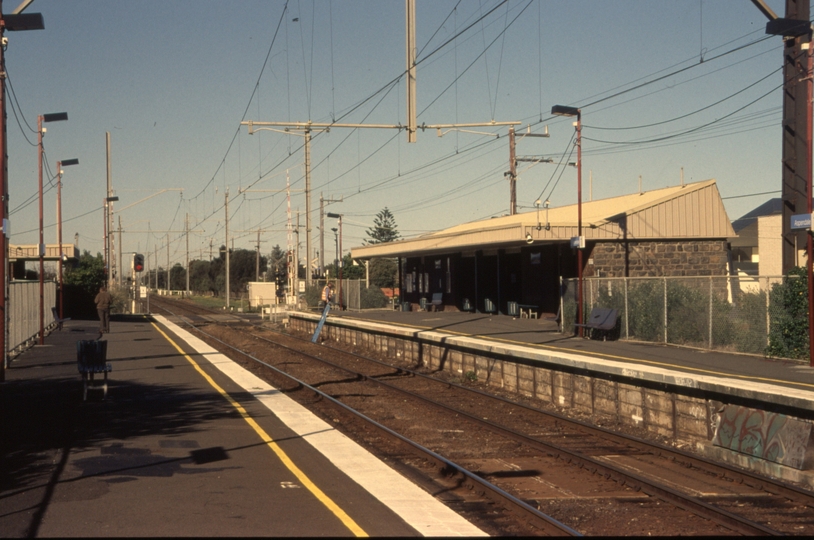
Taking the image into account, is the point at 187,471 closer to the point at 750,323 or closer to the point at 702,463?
the point at 702,463

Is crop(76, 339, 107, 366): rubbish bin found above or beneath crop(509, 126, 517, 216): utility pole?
beneath

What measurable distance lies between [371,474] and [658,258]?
20204mm

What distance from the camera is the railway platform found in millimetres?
7211

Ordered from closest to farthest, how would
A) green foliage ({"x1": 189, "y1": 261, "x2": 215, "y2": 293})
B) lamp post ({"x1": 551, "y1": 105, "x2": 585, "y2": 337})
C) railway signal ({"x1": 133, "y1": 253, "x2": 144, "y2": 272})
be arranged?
lamp post ({"x1": 551, "y1": 105, "x2": 585, "y2": 337}) → railway signal ({"x1": 133, "y1": 253, "x2": 144, "y2": 272}) → green foliage ({"x1": 189, "y1": 261, "x2": 215, "y2": 293})

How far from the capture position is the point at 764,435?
10195mm

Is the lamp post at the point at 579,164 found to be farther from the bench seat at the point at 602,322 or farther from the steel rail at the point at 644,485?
the steel rail at the point at 644,485

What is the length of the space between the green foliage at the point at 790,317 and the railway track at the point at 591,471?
17.8ft

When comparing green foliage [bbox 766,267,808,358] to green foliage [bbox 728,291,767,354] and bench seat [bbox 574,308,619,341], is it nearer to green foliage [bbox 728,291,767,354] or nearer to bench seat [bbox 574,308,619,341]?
green foliage [bbox 728,291,767,354]

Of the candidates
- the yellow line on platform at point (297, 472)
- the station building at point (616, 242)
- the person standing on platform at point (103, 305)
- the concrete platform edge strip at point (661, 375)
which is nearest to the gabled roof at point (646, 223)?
the station building at point (616, 242)

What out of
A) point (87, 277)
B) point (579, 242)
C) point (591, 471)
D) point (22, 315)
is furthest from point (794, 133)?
point (87, 277)

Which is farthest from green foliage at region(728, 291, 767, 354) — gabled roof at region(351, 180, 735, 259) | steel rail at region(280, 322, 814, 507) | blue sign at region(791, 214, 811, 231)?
gabled roof at region(351, 180, 735, 259)

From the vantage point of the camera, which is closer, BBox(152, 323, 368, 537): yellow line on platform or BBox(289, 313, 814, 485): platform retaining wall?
BBox(152, 323, 368, 537): yellow line on platform

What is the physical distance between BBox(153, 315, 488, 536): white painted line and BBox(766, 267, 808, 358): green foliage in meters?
9.26

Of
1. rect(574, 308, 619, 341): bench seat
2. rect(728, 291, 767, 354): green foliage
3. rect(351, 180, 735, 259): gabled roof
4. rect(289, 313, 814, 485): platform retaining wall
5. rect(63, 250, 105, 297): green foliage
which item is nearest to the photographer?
rect(289, 313, 814, 485): platform retaining wall
